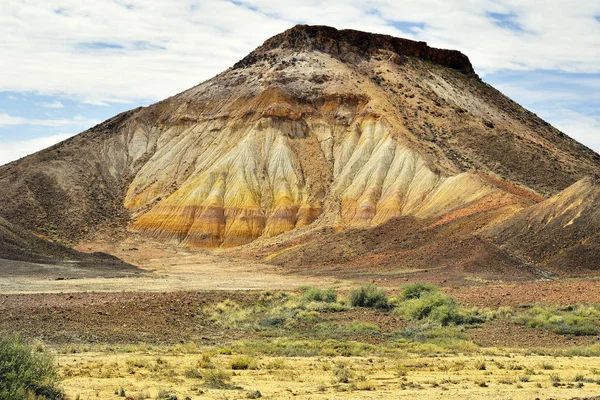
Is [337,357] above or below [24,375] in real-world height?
below

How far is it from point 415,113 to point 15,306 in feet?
235

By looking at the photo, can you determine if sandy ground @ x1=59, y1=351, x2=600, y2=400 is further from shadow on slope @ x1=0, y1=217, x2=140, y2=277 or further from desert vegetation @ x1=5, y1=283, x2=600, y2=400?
shadow on slope @ x1=0, y1=217, x2=140, y2=277

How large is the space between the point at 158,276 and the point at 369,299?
81.5ft

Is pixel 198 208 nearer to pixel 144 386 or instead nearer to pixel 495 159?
pixel 495 159

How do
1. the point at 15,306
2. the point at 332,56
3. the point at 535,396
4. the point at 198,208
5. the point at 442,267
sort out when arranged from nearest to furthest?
the point at 535,396 → the point at 15,306 → the point at 442,267 → the point at 198,208 → the point at 332,56

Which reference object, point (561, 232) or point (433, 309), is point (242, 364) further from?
point (561, 232)

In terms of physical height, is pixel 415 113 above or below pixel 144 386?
above

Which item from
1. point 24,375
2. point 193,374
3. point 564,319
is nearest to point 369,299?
point 564,319

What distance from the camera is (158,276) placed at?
187 feet

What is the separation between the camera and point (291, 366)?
64.4 ft

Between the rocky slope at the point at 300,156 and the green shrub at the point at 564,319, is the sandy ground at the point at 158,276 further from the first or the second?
the green shrub at the point at 564,319

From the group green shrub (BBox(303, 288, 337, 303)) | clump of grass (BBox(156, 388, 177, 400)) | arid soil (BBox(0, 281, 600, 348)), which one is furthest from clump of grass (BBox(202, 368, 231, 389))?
green shrub (BBox(303, 288, 337, 303))

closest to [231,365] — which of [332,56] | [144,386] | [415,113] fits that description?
[144,386]

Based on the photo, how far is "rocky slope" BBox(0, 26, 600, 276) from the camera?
271 ft
